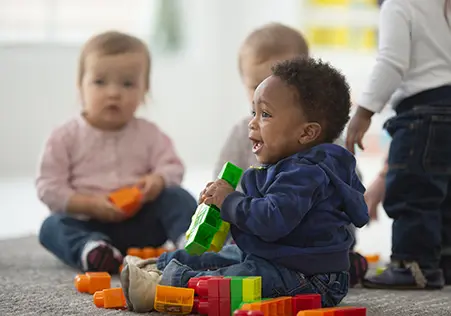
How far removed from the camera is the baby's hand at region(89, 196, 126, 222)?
1.82m

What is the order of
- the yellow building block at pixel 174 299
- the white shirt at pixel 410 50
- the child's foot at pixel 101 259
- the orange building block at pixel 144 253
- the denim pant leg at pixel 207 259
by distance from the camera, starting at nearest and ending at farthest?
1. the yellow building block at pixel 174 299
2. the denim pant leg at pixel 207 259
3. the white shirt at pixel 410 50
4. the child's foot at pixel 101 259
5. the orange building block at pixel 144 253

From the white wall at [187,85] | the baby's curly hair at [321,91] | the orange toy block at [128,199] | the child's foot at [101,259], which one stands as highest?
the white wall at [187,85]

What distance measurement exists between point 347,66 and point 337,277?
3.38m

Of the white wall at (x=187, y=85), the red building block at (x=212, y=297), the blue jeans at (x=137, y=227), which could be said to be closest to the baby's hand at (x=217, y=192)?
the red building block at (x=212, y=297)

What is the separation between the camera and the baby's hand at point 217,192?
1188 millimetres

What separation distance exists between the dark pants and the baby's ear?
0.40m

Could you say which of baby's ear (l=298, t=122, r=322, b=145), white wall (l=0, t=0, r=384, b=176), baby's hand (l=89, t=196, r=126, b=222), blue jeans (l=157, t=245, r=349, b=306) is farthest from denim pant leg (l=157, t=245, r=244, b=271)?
white wall (l=0, t=0, r=384, b=176)

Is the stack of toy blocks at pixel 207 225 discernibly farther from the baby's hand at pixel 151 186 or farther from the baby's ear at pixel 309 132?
the baby's hand at pixel 151 186

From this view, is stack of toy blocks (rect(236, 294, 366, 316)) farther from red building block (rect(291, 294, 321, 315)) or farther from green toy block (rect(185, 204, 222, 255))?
green toy block (rect(185, 204, 222, 255))

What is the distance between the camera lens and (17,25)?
3.99 m

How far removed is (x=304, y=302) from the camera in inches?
44.9

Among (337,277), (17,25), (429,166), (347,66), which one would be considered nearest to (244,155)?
(429,166)

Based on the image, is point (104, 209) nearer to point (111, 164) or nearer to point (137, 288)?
point (111, 164)

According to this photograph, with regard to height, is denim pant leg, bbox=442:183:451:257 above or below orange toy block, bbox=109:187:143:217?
below
